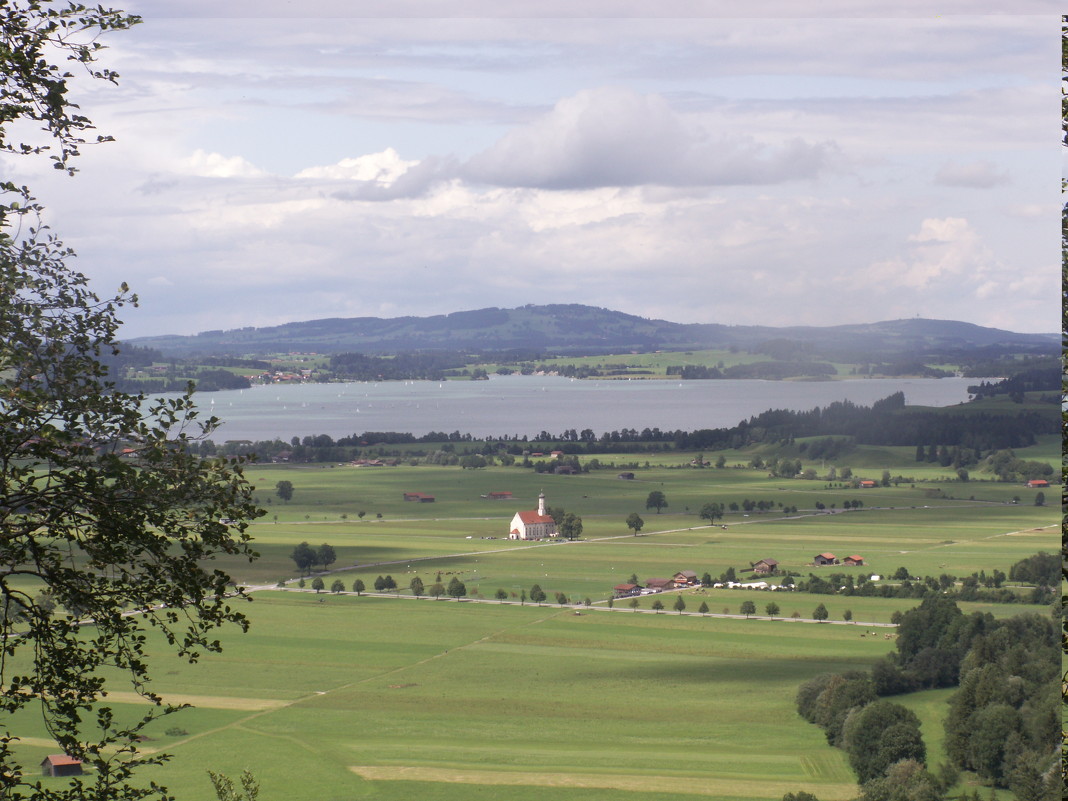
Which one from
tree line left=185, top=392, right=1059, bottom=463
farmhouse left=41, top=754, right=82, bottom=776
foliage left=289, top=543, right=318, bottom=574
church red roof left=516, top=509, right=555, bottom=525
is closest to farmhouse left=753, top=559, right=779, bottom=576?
church red roof left=516, top=509, right=555, bottom=525

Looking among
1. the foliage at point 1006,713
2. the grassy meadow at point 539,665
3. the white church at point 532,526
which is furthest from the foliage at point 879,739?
the white church at point 532,526

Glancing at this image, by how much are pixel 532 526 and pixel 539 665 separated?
2519 cm

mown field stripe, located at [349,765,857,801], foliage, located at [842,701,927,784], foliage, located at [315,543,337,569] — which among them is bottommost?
mown field stripe, located at [349,765,857,801]

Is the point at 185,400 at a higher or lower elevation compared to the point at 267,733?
higher

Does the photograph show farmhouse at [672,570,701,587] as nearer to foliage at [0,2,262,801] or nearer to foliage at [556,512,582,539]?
foliage at [556,512,582,539]

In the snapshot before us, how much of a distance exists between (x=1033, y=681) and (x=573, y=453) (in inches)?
2546

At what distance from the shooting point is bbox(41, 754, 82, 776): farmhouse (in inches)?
738

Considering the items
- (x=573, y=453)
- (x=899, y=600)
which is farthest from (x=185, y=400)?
(x=573, y=453)

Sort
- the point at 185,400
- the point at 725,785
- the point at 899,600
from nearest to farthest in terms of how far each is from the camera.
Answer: the point at 185,400
the point at 725,785
the point at 899,600

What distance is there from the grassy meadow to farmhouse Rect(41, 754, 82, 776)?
64cm

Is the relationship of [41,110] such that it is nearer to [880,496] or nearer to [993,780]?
[993,780]

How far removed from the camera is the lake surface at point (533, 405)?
11556 centimetres

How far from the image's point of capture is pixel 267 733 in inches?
944

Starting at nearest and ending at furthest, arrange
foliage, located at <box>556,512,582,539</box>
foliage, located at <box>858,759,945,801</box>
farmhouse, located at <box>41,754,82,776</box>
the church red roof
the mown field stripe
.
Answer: farmhouse, located at <box>41,754,82,776</box>, foliage, located at <box>858,759,945,801</box>, the mown field stripe, foliage, located at <box>556,512,582,539</box>, the church red roof
